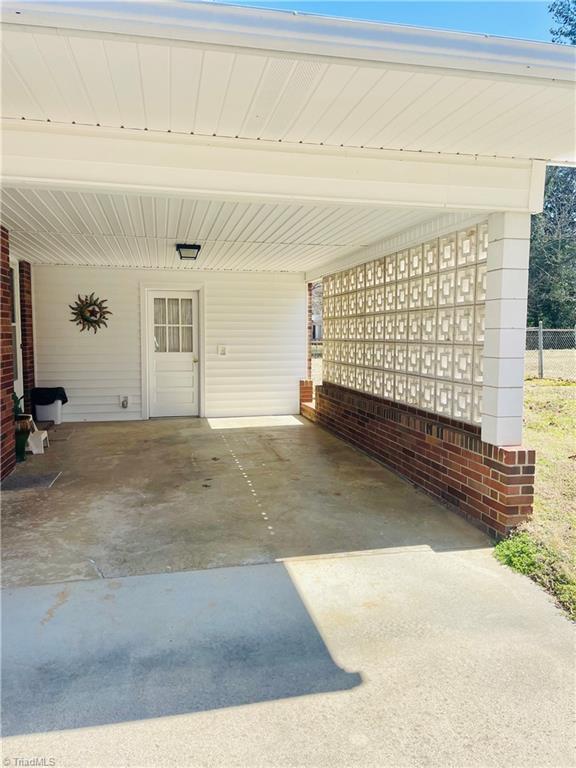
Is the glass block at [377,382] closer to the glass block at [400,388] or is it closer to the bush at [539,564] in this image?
the glass block at [400,388]

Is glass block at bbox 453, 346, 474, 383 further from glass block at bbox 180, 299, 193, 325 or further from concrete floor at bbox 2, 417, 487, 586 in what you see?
glass block at bbox 180, 299, 193, 325

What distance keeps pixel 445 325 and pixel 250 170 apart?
2209 millimetres

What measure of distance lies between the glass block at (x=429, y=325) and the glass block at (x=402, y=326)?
1.20ft

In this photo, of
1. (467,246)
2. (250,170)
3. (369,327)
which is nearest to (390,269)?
(369,327)

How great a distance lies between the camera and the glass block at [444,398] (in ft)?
14.9

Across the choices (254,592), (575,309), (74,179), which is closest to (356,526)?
(254,592)

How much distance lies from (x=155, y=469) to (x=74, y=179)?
3193 mm

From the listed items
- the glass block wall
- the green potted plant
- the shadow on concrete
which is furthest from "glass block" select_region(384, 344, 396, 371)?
the green potted plant

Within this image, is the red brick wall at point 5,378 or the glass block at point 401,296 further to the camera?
the glass block at point 401,296

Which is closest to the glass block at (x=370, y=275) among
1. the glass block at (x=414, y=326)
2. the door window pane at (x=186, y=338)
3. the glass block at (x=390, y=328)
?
the glass block at (x=390, y=328)

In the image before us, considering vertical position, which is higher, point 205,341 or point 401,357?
point 205,341

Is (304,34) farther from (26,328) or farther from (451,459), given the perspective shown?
(26,328)

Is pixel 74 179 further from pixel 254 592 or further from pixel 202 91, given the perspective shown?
pixel 254 592

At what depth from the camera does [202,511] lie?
423 centimetres
